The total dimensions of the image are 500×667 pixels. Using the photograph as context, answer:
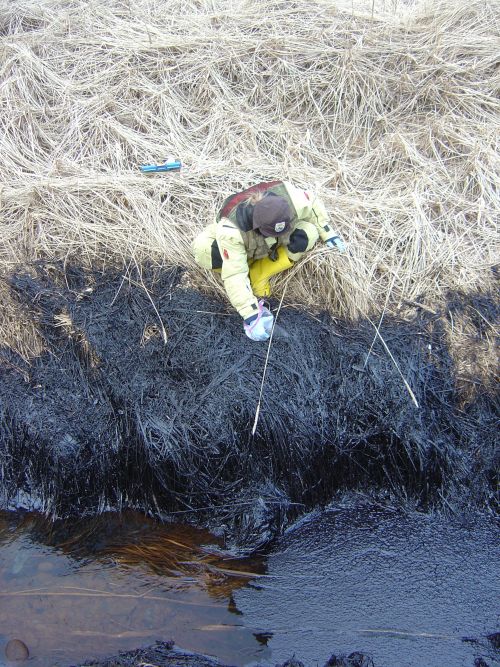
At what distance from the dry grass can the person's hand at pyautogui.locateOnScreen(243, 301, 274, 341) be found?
29 centimetres

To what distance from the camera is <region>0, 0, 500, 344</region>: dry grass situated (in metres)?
3.90

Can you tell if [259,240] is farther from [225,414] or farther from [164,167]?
[164,167]

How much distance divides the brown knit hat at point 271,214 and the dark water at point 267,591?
189cm

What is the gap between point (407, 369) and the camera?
11.6 ft

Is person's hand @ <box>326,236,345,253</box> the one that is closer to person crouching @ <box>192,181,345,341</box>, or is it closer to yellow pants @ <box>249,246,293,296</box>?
person crouching @ <box>192,181,345,341</box>

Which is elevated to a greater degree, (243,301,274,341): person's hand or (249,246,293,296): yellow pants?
(249,246,293,296): yellow pants

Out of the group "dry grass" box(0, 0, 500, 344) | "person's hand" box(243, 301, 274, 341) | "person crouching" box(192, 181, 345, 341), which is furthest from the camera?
"dry grass" box(0, 0, 500, 344)

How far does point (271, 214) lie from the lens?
10.3 feet

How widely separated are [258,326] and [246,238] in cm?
56

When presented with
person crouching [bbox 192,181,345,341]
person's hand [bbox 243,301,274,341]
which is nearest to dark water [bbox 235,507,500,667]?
person's hand [bbox 243,301,274,341]

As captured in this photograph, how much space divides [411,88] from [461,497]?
3.17 meters

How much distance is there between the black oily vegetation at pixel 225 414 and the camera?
3531mm

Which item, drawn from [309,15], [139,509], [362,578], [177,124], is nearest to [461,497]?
[362,578]

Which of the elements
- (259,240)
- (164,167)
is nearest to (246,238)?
(259,240)
